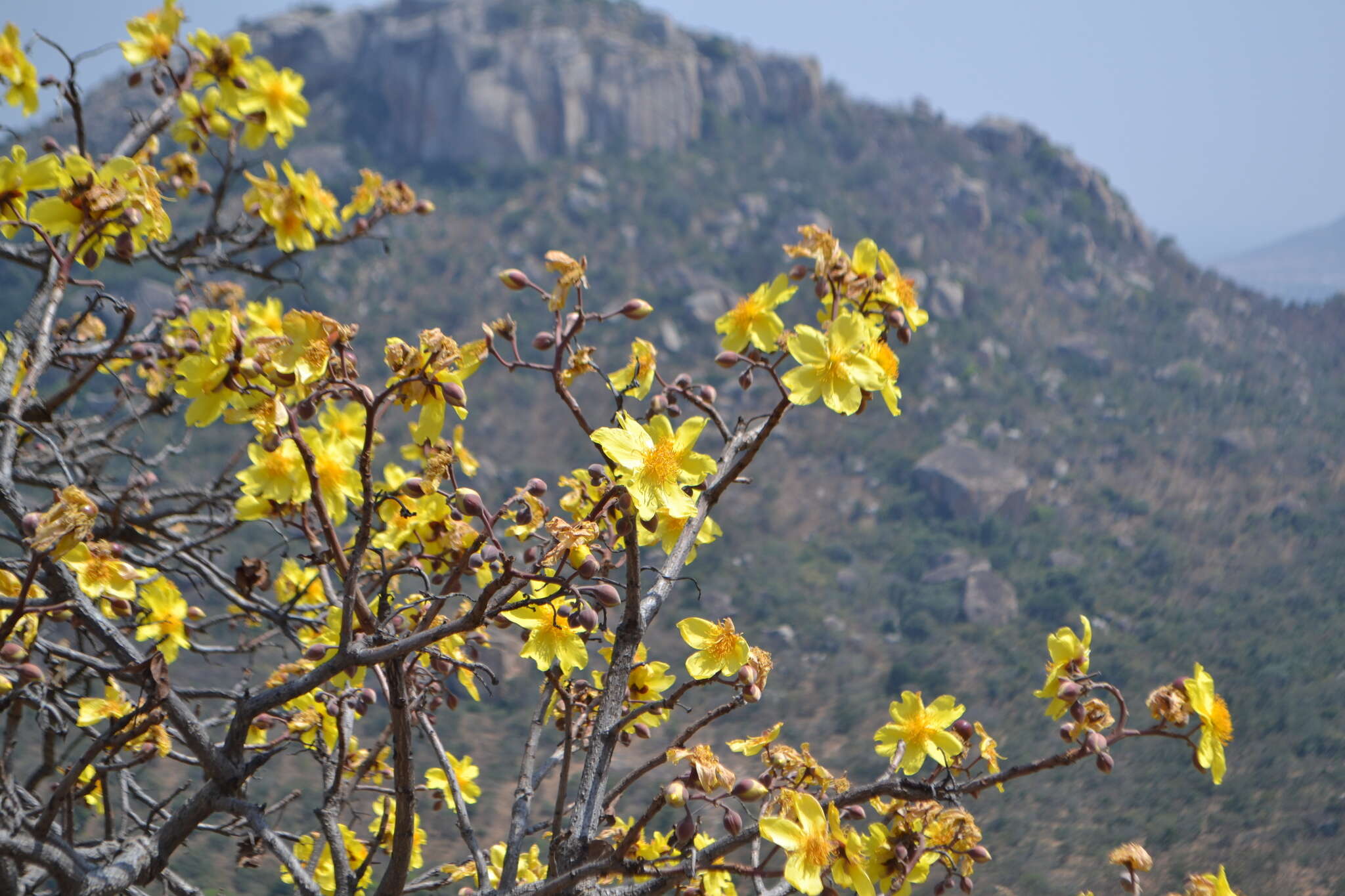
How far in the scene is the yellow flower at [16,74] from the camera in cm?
276

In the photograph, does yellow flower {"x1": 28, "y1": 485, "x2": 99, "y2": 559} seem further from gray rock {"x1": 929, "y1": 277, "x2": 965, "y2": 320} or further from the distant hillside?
the distant hillside

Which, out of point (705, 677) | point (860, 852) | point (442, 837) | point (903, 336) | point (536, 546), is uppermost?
point (903, 336)

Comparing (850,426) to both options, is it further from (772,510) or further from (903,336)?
(903,336)

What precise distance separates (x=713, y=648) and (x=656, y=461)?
20.3 inches

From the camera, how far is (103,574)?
1.89 meters

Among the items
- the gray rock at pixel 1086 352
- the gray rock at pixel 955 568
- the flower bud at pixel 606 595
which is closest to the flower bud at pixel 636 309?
the flower bud at pixel 606 595

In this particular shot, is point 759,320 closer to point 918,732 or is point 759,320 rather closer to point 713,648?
point 713,648

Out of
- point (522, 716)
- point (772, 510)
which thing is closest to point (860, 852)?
point (522, 716)

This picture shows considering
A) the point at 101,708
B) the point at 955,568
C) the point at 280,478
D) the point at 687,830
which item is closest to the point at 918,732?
the point at 687,830

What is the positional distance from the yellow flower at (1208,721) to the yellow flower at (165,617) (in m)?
2.54

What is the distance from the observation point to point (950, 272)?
49.1 meters

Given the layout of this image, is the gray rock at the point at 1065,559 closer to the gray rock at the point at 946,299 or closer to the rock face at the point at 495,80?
the gray rock at the point at 946,299

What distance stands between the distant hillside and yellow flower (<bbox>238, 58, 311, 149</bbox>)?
7810 cm

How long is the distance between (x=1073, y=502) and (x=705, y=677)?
32542mm
